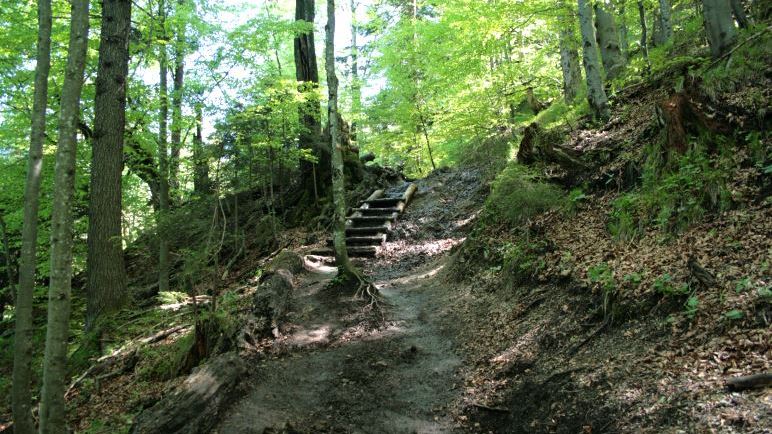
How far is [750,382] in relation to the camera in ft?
10.0

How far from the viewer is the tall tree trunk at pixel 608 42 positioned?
36.6 ft

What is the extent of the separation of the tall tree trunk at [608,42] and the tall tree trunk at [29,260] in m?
11.1

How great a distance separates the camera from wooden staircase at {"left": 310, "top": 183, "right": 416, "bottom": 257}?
11290 millimetres

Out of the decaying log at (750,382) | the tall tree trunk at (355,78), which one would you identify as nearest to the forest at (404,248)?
the decaying log at (750,382)

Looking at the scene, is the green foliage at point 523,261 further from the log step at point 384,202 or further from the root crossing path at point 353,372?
the log step at point 384,202

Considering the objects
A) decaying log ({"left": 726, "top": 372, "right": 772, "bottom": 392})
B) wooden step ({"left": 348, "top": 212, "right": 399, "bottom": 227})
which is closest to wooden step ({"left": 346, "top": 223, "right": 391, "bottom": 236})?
wooden step ({"left": 348, "top": 212, "right": 399, "bottom": 227})

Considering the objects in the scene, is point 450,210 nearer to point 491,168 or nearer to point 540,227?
point 491,168

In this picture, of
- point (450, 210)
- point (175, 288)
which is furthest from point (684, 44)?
point (175, 288)

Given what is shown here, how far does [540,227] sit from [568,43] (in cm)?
652

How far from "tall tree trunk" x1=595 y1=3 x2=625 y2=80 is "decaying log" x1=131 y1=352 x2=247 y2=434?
1065 cm

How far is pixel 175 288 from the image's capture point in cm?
1219

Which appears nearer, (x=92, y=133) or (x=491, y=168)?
(x=92, y=133)

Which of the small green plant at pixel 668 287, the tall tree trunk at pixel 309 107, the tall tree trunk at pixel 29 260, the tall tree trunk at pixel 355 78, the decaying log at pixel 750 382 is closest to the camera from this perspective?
the decaying log at pixel 750 382

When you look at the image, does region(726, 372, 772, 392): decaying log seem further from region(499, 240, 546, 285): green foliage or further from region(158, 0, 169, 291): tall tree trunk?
region(158, 0, 169, 291): tall tree trunk
